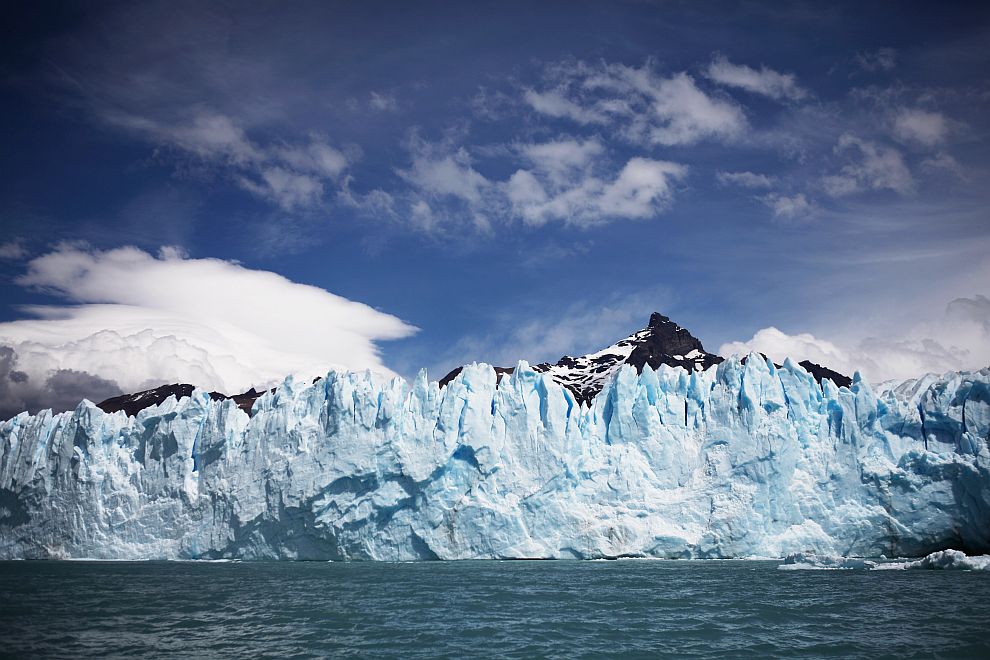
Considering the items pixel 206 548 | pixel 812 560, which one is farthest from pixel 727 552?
pixel 206 548

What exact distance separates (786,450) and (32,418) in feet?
118

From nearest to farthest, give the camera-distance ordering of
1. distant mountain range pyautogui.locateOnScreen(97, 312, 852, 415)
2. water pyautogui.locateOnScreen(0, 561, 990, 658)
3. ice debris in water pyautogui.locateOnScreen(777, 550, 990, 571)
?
water pyautogui.locateOnScreen(0, 561, 990, 658) → ice debris in water pyautogui.locateOnScreen(777, 550, 990, 571) → distant mountain range pyautogui.locateOnScreen(97, 312, 852, 415)

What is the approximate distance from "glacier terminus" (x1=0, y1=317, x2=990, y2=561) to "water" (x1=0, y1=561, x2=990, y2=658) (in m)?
5.19

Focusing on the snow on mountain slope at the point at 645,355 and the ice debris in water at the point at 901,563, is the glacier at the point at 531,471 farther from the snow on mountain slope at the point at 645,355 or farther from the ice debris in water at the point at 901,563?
the snow on mountain slope at the point at 645,355

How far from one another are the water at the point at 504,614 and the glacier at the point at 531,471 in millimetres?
5115

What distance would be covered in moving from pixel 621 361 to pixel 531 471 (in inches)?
1881

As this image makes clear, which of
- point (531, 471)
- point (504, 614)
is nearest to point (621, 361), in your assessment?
point (531, 471)

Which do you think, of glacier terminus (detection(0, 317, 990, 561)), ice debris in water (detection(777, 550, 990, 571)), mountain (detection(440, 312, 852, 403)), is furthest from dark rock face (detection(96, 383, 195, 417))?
ice debris in water (detection(777, 550, 990, 571))

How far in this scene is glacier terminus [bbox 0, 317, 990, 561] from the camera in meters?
29.6

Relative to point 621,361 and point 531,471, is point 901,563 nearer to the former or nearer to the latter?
point 531,471

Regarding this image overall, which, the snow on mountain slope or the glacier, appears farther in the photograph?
the snow on mountain slope

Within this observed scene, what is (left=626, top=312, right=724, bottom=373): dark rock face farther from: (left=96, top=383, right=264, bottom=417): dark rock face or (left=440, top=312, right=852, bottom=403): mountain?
(left=96, top=383, right=264, bottom=417): dark rock face

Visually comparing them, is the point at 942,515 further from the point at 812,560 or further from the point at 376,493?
the point at 376,493

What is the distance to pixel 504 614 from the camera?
16.0 metres
